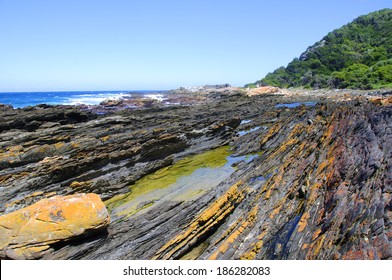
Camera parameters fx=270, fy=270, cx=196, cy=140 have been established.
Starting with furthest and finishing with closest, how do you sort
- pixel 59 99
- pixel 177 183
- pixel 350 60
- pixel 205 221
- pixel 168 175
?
pixel 350 60, pixel 59 99, pixel 168 175, pixel 177 183, pixel 205 221

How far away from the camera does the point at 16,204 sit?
1246cm

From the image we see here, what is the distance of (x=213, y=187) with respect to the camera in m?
15.9

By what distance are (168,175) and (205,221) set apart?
8.74 m

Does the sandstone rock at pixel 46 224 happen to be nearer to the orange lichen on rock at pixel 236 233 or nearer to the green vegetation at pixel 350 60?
the orange lichen on rock at pixel 236 233

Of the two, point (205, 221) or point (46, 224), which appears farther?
point (205, 221)

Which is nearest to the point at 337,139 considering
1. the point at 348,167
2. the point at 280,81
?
the point at 348,167

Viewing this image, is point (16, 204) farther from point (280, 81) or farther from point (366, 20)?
point (366, 20)

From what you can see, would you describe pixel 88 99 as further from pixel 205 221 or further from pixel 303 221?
pixel 303 221

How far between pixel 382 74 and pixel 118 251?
85.8 m

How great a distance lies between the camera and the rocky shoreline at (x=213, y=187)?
870 centimetres

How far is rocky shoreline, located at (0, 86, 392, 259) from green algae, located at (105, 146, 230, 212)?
0.26 feet

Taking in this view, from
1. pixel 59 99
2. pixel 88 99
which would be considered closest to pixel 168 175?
pixel 88 99

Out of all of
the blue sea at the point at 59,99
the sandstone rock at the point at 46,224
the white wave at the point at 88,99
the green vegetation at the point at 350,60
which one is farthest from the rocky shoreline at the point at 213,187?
the blue sea at the point at 59,99
